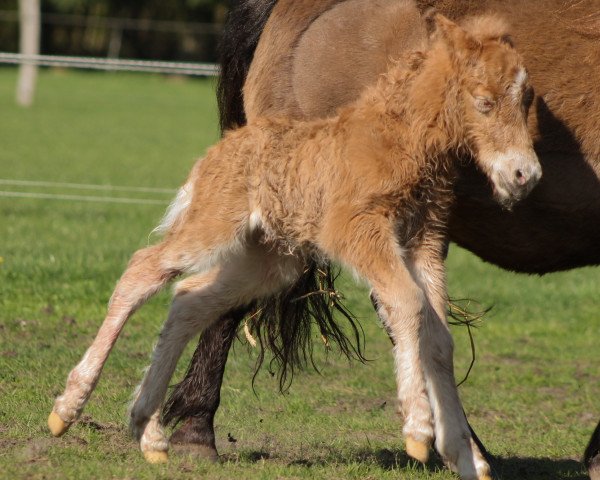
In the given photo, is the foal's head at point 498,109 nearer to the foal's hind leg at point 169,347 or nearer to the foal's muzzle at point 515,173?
the foal's muzzle at point 515,173

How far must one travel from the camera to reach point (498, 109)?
4.11 meters

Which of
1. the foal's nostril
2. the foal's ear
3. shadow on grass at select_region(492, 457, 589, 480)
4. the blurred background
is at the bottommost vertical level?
the blurred background

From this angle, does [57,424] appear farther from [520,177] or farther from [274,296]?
[520,177]

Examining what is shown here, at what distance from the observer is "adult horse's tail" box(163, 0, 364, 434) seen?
5.15 metres

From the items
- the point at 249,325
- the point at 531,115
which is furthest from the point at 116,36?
the point at 531,115

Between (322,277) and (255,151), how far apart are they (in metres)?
1.00

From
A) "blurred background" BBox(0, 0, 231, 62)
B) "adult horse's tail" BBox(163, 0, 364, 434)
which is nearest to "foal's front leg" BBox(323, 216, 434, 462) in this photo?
"adult horse's tail" BBox(163, 0, 364, 434)

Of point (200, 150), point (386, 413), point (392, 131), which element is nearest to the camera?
point (392, 131)

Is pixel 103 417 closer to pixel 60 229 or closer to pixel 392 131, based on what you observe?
pixel 392 131

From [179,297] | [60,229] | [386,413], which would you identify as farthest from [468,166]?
[60,229]

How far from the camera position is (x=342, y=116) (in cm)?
436

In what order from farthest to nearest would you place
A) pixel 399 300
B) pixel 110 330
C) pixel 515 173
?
pixel 110 330 → pixel 515 173 → pixel 399 300

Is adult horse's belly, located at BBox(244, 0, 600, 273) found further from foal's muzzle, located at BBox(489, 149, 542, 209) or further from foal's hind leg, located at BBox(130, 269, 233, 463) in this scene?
foal's hind leg, located at BBox(130, 269, 233, 463)

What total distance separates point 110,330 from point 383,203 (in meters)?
1.14
